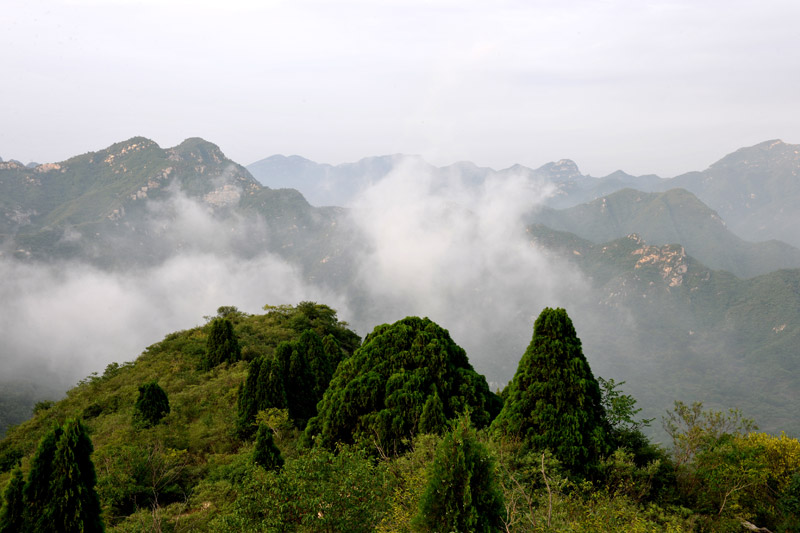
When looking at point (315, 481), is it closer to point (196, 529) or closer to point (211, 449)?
point (196, 529)

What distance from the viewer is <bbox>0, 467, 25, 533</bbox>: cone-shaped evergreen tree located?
10.9 meters

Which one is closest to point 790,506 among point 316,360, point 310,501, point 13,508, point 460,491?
point 460,491

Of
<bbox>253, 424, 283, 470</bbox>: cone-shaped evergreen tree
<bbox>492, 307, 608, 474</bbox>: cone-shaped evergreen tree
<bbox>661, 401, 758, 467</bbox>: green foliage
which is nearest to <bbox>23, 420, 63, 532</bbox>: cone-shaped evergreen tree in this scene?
<bbox>253, 424, 283, 470</bbox>: cone-shaped evergreen tree

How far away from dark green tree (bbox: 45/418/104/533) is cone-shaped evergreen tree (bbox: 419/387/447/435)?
1051 centimetres

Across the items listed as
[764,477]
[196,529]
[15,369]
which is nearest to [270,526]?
[196,529]

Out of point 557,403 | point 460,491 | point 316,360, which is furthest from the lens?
point 316,360

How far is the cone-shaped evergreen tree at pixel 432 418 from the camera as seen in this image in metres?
15.9

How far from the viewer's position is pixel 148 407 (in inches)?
938

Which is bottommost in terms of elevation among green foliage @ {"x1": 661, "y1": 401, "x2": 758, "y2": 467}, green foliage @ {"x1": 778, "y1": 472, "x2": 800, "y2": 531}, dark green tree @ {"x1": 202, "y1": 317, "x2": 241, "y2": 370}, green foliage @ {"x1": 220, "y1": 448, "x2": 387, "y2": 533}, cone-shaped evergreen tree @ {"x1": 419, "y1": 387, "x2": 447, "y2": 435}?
green foliage @ {"x1": 778, "y1": 472, "x2": 800, "y2": 531}

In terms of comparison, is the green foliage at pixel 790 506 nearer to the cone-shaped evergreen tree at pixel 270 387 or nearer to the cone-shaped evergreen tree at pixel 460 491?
the cone-shaped evergreen tree at pixel 460 491

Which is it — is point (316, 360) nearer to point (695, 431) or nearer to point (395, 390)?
point (395, 390)

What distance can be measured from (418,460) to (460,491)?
3.74m

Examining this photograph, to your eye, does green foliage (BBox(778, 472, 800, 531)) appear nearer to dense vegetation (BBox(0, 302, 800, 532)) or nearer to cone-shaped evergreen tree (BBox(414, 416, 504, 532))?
dense vegetation (BBox(0, 302, 800, 532))

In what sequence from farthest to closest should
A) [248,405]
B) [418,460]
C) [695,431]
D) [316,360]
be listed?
[316,360] < [248,405] < [695,431] < [418,460]
